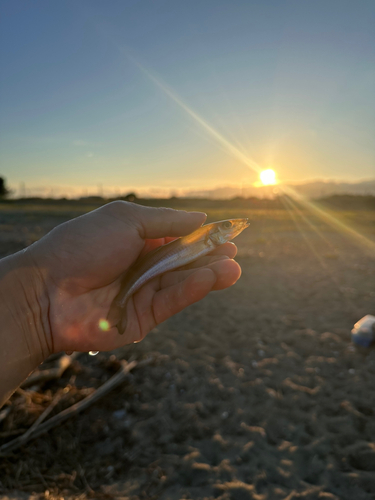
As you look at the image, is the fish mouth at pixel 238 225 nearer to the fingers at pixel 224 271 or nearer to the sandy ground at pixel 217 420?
the fingers at pixel 224 271

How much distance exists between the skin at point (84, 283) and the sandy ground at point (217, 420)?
146 centimetres

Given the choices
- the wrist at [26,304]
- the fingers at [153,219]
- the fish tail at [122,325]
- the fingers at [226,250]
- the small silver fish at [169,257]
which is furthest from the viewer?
the fingers at [226,250]

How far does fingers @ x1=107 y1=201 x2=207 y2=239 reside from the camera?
12.0 ft

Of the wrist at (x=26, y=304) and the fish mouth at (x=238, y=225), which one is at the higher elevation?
the fish mouth at (x=238, y=225)

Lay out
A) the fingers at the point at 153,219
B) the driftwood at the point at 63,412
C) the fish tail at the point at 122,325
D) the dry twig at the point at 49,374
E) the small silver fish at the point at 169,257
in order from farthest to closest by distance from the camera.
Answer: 1. the dry twig at the point at 49,374
2. the driftwood at the point at 63,412
3. the fingers at the point at 153,219
4. the small silver fish at the point at 169,257
5. the fish tail at the point at 122,325

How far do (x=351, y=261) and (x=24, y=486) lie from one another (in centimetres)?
1362

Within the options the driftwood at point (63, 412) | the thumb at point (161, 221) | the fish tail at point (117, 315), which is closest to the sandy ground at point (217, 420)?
the driftwood at point (63, 412)

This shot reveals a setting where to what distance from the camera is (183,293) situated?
357 centimetres

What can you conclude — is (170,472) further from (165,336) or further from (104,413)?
(165,336)

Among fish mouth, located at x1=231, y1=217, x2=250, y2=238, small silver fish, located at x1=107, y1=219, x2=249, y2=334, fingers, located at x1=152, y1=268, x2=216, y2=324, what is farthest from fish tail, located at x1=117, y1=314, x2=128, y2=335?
fish mouth, located at x1=231, y1=217, x2=250, y2=238

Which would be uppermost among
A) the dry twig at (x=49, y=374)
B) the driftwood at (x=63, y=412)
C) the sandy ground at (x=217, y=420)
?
the dry twig at (x=49, y=374)

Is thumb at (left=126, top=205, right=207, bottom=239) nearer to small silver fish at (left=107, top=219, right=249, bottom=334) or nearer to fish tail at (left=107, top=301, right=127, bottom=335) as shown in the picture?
small silver fish at (left=107, top=219, right=249, bottom=334)

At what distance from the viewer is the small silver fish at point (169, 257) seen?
3.50 metres

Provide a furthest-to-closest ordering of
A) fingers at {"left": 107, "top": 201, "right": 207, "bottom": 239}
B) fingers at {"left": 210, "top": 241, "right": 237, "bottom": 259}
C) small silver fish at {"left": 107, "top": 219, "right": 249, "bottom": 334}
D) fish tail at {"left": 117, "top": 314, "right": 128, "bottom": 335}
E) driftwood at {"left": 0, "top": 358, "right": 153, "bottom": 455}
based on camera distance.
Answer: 1. fingers at {"left": 210, "top": 241, "right": 237, "bottom": 259}
2. driftwood at {"left": 0, "top": 358, "right": 153, "bottom": 455}
3. fingers at {"left": 107, "top": 201, "right": 207, "bottom": 239}
4. small silver fish at {"left": 107, "top": 219, "right": 249, "bottom": 334}
5. fish tail at {"left": 117, "top": 314, "right": 128, "bottom": 335}
